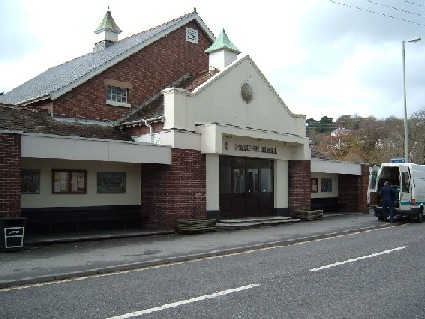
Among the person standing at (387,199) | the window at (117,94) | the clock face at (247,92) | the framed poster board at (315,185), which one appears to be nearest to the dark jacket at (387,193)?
the person standing at (387,199)

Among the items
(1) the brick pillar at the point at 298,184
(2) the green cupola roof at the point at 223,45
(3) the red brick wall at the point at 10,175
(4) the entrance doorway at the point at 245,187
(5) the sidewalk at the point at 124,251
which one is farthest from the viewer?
(1) the brick pillar at the point at 298,184

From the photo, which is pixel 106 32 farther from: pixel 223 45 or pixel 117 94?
pixel 223 45

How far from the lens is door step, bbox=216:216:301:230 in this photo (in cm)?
1791

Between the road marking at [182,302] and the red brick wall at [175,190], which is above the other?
the red brick wall at [175,190]

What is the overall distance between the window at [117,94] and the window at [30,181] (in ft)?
18.4

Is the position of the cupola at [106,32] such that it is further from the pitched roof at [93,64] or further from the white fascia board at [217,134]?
the white fascia board at [217,134]

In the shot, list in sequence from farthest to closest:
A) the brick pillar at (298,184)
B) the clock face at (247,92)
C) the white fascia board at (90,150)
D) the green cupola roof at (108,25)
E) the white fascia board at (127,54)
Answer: the green cupola roof at (108,25) → the brick pillar at (298,184) → the clock face at (247,92) → the white fascia board at (127,54) → the white fascia board at (90,150)

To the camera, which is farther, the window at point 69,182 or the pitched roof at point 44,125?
the window at point 69,182

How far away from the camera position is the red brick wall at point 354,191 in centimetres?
2750

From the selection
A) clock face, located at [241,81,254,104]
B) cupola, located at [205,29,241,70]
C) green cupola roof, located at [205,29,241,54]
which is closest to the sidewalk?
clock face, located at [241,81,254,104]

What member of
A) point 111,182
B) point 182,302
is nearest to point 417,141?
point 111,182

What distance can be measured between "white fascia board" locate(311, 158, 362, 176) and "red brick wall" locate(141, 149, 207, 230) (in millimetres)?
8133

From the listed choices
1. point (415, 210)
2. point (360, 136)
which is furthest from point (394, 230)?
point (360, 136)

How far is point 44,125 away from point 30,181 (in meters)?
2.20
